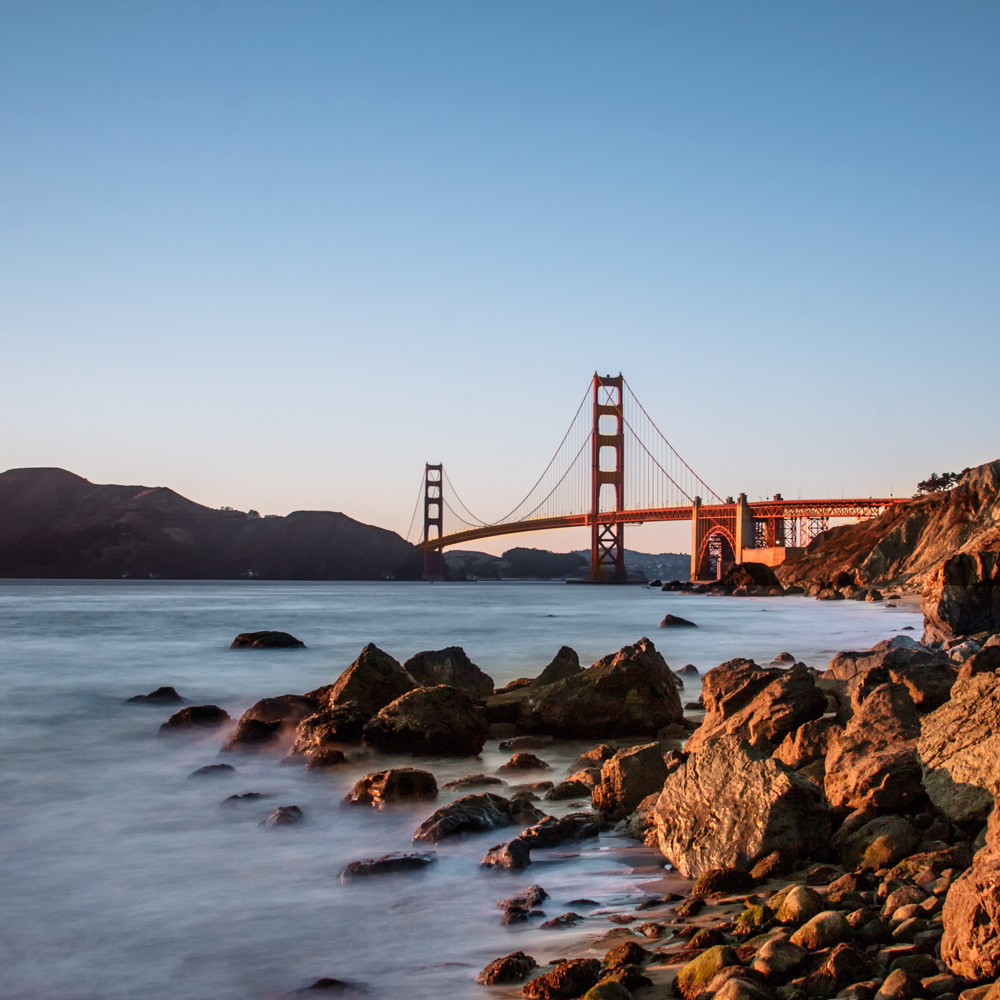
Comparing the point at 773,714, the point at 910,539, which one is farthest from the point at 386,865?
the point at 910,539

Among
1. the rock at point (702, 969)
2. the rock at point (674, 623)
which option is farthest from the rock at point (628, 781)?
the rock at point (674, 623)

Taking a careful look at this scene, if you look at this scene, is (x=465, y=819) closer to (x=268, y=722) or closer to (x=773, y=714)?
(x=773, y=714)

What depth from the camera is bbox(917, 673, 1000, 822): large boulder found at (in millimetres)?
4078

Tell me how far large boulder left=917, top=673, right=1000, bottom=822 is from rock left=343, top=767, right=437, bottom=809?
9.97 feet

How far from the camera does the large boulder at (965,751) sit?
4078 millimetres

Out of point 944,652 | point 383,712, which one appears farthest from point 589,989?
point 944,652

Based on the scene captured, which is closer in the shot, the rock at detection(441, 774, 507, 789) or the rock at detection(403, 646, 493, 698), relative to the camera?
the rock at detection(441, 774, 507, 789)

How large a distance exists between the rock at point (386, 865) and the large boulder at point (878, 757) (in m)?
2.03

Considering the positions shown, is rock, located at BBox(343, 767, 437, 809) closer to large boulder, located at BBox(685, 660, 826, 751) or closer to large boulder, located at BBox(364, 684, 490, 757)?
large boulder, located at BBox(364, 684, 490, 757)

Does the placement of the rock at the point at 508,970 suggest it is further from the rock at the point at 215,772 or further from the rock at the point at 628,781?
the rock at the point at 215,772

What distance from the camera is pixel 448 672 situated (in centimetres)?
1020

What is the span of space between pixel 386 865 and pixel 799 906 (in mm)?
2228

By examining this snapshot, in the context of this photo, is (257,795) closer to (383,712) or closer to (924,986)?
(383,712)

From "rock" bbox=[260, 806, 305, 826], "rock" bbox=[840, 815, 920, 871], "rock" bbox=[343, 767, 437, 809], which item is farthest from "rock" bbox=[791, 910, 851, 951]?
"rock" bbox=[260, 806, 305, 826]
